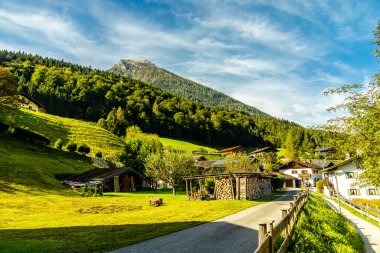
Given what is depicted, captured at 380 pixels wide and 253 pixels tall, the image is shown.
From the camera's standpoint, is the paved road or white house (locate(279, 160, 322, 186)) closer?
the paved road

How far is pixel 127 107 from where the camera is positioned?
150 metres

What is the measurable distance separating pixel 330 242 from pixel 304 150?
153 metres

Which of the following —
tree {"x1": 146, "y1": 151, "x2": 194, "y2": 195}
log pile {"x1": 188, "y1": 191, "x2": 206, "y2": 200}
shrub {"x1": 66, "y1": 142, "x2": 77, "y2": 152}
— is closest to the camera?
log pile {"x1": 188, "y1": 191, "x2": 206, "y2": 200}

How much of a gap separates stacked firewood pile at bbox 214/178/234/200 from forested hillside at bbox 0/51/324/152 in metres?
83.5

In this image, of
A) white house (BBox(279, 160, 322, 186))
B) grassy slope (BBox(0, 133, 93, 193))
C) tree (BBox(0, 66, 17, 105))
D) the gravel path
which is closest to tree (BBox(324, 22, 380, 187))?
the gravel path

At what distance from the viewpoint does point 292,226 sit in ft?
39.7

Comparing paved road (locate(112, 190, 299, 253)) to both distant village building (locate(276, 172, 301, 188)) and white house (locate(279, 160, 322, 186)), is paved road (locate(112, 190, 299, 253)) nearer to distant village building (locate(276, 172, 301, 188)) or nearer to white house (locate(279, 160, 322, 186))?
distant village building (locate(276, 172, 301, 188))

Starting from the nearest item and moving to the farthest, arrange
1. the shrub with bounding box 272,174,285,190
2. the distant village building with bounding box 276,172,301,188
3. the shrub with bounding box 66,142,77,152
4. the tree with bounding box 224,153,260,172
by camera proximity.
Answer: the tree with bounding box 224,153,260,172 → the shrub with bounding box 66,142,77,152 → the shrub with bounding box 272,174,285,190 → the distant village building with bounding box 276,172,301,188

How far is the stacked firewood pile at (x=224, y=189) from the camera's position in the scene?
4062 cm

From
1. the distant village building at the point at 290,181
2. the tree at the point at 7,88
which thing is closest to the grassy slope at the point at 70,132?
the tree at the point at 7,88

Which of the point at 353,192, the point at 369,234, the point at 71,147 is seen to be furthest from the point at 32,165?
the point at 353,192

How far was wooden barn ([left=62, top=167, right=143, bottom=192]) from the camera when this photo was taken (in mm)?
46231

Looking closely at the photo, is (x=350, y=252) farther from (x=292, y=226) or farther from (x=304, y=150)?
(x=304, y=150)

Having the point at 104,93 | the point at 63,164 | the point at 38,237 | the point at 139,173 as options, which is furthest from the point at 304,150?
the point at 38,237
